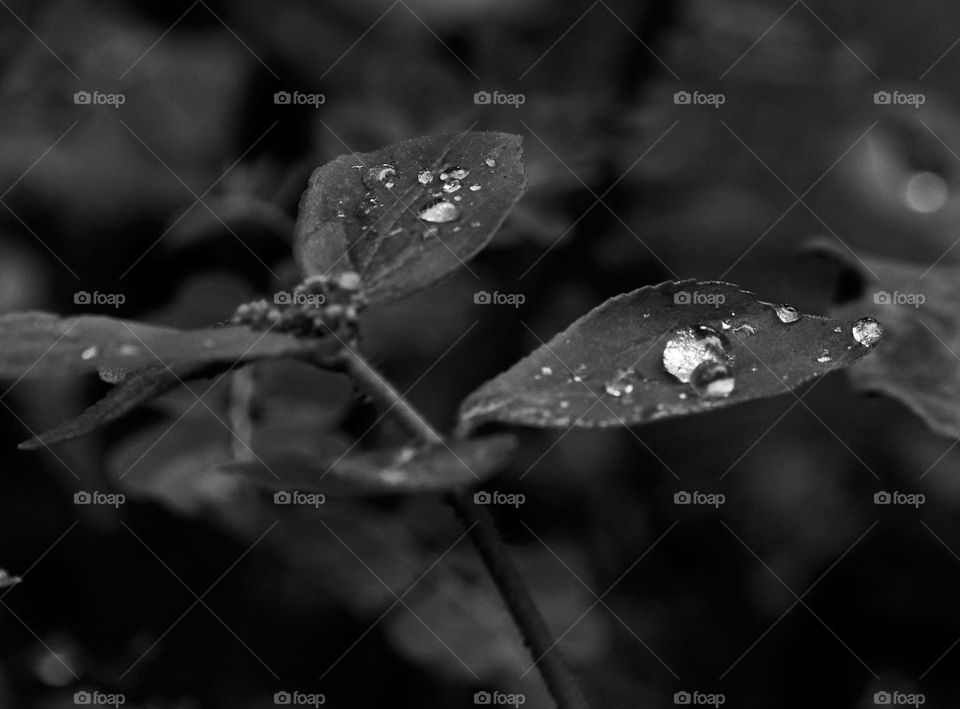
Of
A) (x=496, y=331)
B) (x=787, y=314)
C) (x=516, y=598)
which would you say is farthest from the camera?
(x=496, y=331)

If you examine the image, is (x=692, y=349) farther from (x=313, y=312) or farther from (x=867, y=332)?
(x=313, y=312)

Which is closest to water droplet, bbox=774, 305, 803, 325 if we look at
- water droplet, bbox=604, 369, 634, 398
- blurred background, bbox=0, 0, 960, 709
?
water droplet, bbox=604, 369, 634, 398

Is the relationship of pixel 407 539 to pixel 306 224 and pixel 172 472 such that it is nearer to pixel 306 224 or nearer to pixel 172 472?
pixel 172 472

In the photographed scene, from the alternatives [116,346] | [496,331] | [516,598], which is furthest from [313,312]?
[496,331]

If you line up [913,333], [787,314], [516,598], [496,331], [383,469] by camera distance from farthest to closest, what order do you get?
1. [496,331]
2. [913,333]
3. [787,314]
4. [516,598]
5. [383,469]

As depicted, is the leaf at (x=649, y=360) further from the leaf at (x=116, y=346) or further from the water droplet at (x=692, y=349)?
the leaf at (x=116, y=346)

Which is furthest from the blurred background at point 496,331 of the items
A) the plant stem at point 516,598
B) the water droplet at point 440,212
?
the plant stem at point 516,598

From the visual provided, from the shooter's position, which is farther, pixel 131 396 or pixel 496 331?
pixel 496 331
